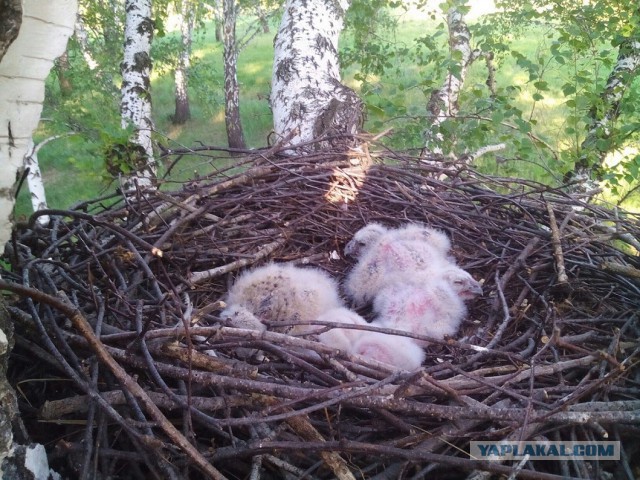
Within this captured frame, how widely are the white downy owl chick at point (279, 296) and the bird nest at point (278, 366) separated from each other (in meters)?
0.16

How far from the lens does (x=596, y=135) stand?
3.52m

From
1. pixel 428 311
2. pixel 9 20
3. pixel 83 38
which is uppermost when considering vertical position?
pixel 83 38

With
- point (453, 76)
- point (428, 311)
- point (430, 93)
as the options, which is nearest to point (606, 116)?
point (453, 76)

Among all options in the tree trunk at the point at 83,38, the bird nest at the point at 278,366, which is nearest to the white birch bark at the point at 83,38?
the tree trunk at the point at 83,38

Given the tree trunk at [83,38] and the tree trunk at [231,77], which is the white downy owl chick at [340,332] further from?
the tree trunk at [231,77]

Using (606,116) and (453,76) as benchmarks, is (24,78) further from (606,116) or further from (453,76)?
(606,116)

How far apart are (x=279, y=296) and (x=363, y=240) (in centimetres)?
56

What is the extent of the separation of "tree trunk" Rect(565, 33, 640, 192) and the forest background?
20mm

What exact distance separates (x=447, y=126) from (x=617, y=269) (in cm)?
162

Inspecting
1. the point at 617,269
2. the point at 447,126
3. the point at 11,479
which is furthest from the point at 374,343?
the point at 447,126

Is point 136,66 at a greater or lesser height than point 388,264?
greater

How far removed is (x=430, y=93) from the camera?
4043mm

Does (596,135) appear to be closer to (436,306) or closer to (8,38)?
(436,306)

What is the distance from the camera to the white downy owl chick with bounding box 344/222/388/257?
7.51ft
